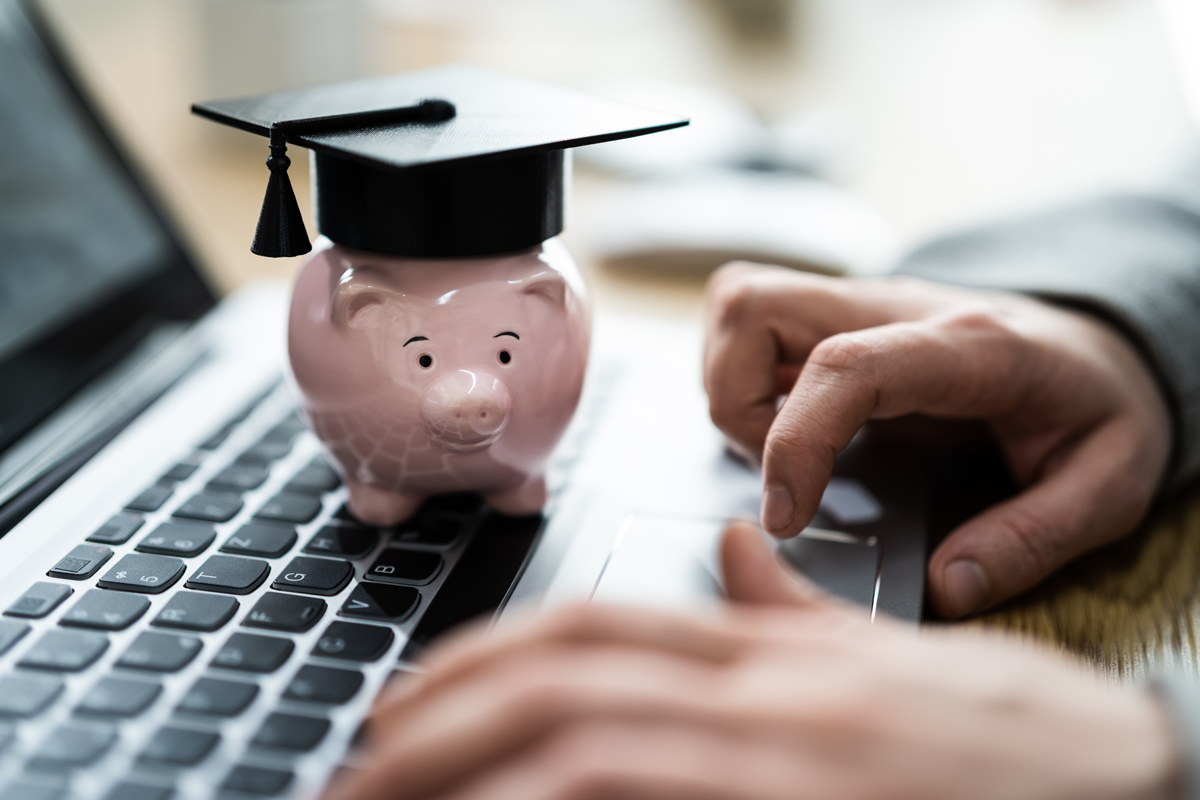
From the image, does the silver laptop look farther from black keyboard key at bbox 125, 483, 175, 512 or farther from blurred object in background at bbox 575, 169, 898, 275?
blurred object in background at bbox 575, 169, 898, 275

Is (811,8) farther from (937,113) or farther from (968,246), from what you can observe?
(968,246)

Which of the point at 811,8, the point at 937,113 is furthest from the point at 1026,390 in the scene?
the point at 811,8

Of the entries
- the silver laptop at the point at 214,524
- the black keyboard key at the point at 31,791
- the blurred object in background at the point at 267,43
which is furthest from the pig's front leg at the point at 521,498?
the blurred object in background at the point at 267,43

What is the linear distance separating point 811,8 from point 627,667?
175 centimetres

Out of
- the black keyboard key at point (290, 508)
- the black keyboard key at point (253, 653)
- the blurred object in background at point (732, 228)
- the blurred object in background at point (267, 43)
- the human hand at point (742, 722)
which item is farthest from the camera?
the blurred object in background at point (267, 43)

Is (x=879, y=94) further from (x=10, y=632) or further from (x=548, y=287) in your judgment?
(x=10, y=632)

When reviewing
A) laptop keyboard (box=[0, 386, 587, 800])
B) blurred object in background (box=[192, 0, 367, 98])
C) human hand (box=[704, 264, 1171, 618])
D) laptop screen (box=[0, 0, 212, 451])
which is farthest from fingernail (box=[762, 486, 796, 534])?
blurred object in background (box=[192, 0, 367, 98])

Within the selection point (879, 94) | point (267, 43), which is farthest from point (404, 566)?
point (879, 94)

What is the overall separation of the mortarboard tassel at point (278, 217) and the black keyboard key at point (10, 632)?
0.55 feet

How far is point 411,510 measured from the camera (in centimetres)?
46

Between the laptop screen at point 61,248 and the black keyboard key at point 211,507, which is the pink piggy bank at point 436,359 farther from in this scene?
the laptop screen at point 61,248

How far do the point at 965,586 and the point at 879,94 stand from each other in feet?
3.53

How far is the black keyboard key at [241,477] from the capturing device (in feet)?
1.61

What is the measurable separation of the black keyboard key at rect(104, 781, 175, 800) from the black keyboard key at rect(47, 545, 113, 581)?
133 mm
